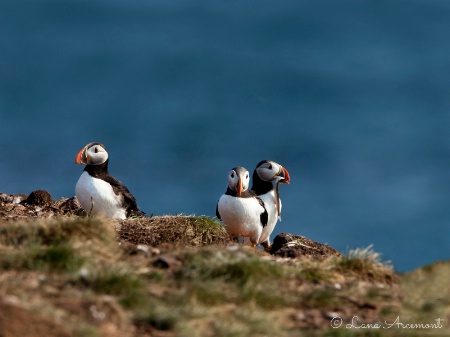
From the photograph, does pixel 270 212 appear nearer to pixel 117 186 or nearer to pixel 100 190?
pixel 117 186

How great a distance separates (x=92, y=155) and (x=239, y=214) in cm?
345

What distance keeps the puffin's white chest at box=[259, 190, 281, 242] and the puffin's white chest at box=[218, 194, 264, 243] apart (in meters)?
1.28

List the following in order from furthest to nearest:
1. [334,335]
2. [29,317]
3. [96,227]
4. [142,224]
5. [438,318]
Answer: [142,224] < [96,227] < [438,318] < [334,335] < [29,317]

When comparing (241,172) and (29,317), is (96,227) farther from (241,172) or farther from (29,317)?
(241,172)

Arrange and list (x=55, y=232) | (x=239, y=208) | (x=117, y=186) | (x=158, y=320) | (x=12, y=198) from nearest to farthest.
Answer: (x=158, y=320) < (x=55, y=232) < (x=239, y=208) < (x=117, y=186) < (x=12, y=198)

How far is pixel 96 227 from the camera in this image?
12.2 m

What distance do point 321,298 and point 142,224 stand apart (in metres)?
9.43

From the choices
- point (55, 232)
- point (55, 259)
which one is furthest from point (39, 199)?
point (55, 259)

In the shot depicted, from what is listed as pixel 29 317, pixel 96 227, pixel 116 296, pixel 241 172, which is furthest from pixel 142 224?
pixel 29 317

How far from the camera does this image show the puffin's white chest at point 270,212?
22.0 m

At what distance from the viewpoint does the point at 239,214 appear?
20234 mm

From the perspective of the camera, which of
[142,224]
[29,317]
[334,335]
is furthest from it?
[142,224]

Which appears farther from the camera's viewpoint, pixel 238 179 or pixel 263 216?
pixel 263 216

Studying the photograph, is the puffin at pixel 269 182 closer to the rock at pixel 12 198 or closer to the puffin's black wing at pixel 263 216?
the puffin's black wing at pixel 263 216
